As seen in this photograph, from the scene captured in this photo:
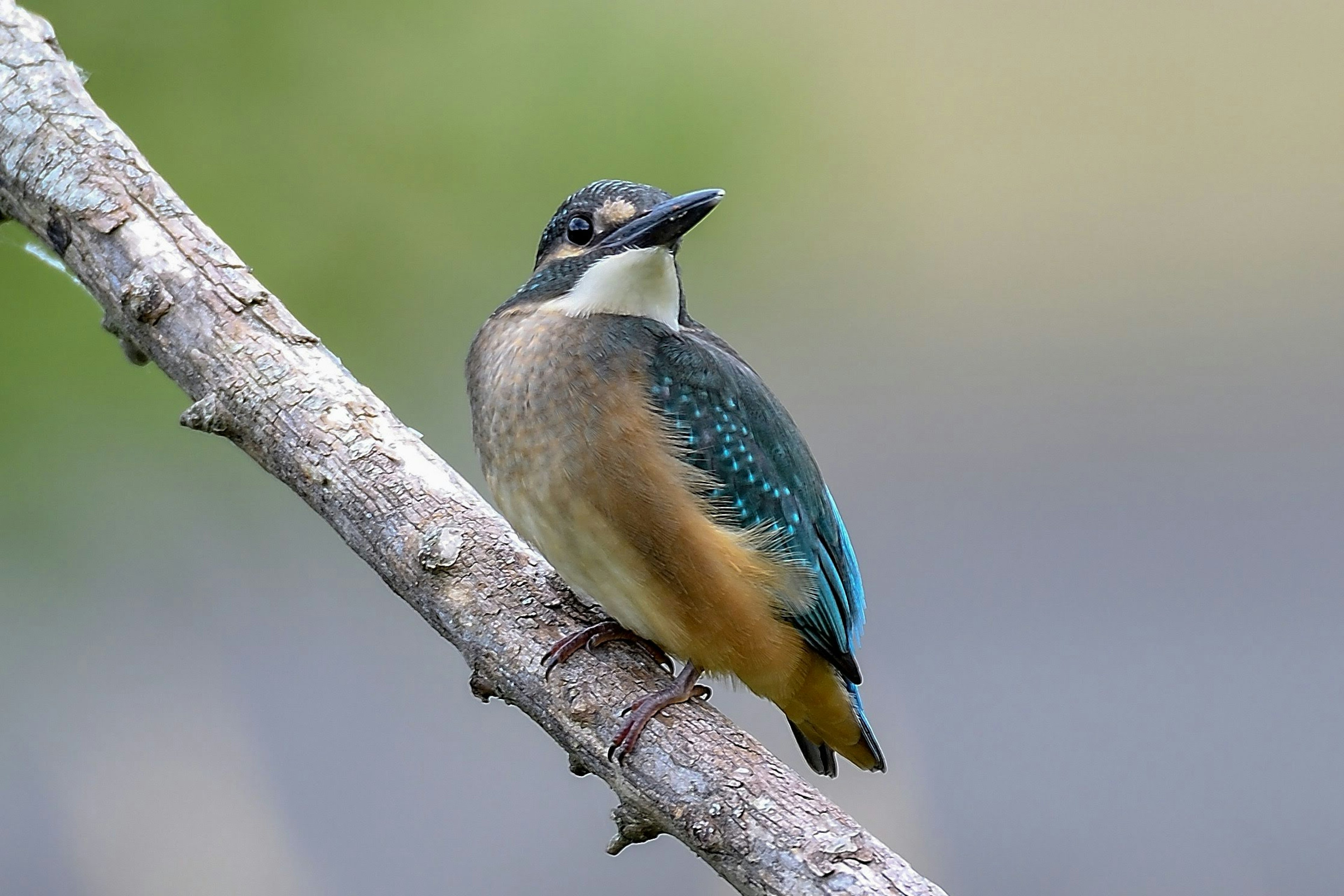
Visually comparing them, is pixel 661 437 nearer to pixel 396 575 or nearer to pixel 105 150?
pixel 396 575

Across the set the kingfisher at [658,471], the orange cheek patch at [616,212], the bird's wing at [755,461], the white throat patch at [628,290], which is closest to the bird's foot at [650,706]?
the kingfisher at [658,471]

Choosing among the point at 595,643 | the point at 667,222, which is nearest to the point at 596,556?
the point at 595,643

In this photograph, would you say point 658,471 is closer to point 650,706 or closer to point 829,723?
point 650,706

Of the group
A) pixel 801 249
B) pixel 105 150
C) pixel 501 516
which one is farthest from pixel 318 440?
pixel 801 249

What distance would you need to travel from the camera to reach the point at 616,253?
1.60m

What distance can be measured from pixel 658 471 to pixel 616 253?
30 cm

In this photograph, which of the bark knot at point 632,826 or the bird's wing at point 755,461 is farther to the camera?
the bird's wing at point 755,461

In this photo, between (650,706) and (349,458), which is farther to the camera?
(349,458)

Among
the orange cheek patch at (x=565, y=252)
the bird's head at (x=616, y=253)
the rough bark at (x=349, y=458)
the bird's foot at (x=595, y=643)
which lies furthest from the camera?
the orange cheek patch at (x=565, y=252)

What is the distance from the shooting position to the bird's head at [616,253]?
157 centimetres

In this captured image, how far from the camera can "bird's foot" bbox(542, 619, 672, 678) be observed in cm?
142

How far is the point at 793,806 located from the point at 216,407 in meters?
0.86

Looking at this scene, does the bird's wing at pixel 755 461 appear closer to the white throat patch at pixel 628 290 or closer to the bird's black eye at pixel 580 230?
the white throat patch at pixel 628 290

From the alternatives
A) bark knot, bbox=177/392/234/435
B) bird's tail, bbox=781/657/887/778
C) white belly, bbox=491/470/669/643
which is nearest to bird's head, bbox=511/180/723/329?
white belly, bbox=491/470/669/643
